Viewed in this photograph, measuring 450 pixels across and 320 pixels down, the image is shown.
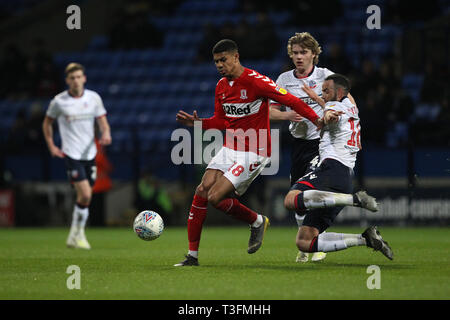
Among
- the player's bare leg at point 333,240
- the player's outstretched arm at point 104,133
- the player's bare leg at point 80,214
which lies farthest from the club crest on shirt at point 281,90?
the player's bare leg at point 80,214

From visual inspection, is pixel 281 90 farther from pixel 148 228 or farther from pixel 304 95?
pixel 148 228

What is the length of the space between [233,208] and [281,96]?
128 cm

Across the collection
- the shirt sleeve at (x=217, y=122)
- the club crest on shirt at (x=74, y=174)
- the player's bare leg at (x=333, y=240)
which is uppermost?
the shirt sleeve at (x=217, y=122)

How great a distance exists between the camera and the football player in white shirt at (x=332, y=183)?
7.53 m

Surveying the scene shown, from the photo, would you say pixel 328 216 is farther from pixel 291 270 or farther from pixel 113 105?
pixel 113 105

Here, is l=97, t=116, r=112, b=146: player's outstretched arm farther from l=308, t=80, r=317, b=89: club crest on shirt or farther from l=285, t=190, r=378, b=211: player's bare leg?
l=285, t=190, r=378, b=211: player's bare leg

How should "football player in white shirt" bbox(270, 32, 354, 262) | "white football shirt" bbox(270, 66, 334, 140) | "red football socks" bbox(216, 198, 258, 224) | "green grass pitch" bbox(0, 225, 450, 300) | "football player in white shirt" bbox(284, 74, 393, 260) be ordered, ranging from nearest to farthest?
"green grass pitch" bbox(0, 225, 450, 300)
"football player in white shirt" bbox(284, 74, 393, 260)
"red football socks" bbox(216, 198, 258, 224)
"football player in white shirt" bbox(270, 32, 354, 262)
"white football shirt" bbox(270, 66, 334, 140)

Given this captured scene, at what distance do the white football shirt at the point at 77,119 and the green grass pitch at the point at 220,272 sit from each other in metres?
1.38

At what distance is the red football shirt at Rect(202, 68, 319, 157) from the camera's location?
8023mm

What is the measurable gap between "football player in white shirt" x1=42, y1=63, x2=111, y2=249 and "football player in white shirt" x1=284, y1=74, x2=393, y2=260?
423 centimetres

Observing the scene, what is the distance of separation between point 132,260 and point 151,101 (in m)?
12.1

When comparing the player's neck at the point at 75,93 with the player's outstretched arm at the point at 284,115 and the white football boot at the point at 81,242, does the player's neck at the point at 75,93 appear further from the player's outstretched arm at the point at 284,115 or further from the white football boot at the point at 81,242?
the player's outstretched arm at the point at 284,115

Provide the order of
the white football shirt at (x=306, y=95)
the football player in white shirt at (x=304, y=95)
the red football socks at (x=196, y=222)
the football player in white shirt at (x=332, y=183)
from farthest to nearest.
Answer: the white football shirt at (x=306, y=95) → the football player in white shirt at (x=304, y=95) → the red football socks at (x=196, y=222) → the football player in white shirt at (x=332, y=183)

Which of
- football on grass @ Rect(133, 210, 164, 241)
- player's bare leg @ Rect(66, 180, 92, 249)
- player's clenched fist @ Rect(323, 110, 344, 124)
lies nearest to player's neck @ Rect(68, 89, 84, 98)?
player's bare leg @ Rect(66, 180, 92, 249)
